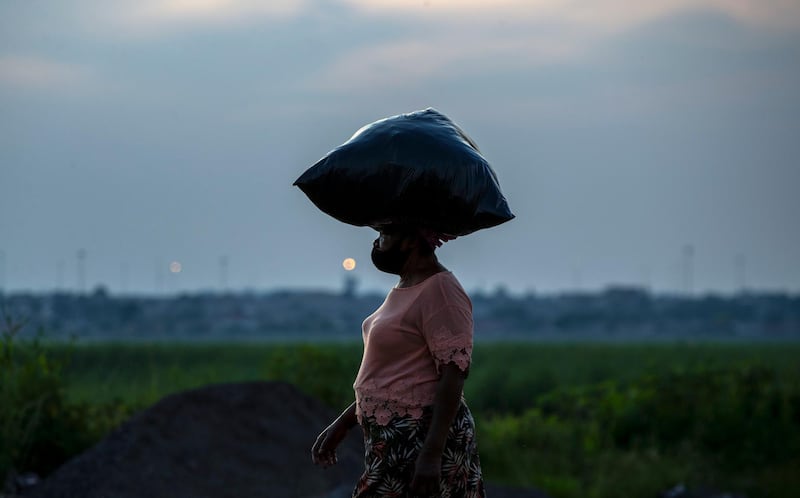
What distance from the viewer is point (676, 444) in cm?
1401

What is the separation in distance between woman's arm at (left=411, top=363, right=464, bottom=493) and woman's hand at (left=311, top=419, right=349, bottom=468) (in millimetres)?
663

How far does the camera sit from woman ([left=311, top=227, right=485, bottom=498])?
13.7 feet

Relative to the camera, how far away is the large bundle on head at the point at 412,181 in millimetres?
4297

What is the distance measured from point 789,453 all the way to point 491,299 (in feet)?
423

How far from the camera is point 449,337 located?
416 cm

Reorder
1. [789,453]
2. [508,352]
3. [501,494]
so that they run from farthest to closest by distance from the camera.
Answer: [508,352] → [789,453] → [501,494]

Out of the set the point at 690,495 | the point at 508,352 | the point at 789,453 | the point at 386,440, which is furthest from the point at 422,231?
the point at 508,352

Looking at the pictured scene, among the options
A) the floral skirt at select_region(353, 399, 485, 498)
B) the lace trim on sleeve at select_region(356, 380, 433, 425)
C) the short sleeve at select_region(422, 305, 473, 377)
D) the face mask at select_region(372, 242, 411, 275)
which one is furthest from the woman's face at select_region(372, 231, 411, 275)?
the floral skirt at select_region(353, 399, 485, 498)

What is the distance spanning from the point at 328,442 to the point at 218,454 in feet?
18.3

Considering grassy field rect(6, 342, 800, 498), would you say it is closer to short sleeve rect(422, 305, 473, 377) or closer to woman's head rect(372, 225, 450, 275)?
woman's head rect(372, 225, 450, 275)

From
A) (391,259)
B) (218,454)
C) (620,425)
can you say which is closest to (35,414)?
(218,454)

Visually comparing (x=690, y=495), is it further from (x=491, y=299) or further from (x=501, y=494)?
(x=491, y=299)

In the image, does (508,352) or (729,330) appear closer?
(508,352)

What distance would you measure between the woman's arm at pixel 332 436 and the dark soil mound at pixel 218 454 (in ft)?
14.2
